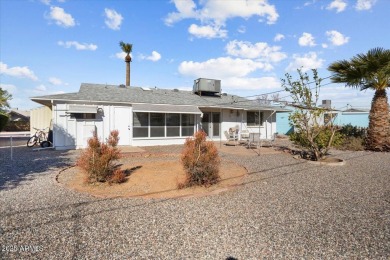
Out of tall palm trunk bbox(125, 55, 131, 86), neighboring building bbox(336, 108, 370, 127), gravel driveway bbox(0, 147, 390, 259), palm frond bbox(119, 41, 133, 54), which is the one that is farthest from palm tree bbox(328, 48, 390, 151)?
palm frond bbox(119, 41, 133, 54)

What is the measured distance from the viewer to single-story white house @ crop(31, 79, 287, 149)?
14.7m

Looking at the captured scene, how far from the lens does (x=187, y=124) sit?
18.8 meters

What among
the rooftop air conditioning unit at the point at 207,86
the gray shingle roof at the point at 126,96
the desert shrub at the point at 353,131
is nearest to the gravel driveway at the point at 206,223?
the gray shingle roof at the point at 126,96

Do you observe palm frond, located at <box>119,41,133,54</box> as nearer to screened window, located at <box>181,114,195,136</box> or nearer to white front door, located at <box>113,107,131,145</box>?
screened window, located at <box>181,114,195,136</box>

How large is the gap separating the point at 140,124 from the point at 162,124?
1699 millimetres

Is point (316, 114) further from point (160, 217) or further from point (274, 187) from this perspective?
point (160, 217)

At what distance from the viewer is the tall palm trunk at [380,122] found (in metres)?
14.6

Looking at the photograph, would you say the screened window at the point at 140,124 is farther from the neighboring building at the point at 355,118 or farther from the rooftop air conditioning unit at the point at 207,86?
the neighboring building at the point at 355,118

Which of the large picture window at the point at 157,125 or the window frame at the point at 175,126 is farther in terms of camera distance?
the large picture window at the point at 157,125

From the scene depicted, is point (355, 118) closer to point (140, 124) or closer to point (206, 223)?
point (140, 124)

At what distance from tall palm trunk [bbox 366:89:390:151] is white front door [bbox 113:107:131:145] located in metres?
16.1

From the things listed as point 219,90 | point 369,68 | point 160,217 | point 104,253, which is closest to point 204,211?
point 160,217

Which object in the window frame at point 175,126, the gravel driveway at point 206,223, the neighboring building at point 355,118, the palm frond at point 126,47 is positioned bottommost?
the gravel driveway at point 206,223

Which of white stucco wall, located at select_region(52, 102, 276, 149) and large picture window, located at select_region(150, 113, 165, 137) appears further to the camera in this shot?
large picture window, located at select_region(150, 113, 165, 137)
